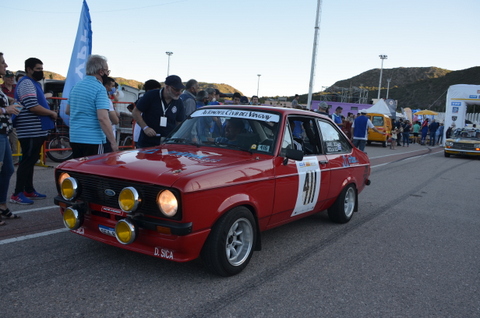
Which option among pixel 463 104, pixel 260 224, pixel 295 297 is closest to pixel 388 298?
pixel 295 297

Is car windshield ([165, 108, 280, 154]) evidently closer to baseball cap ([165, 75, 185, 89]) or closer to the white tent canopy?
baseball cap ([165, 75, 185, 89])

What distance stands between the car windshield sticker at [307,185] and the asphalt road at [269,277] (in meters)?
0.42

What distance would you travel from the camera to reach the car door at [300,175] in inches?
156

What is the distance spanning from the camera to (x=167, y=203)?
9.76 ft

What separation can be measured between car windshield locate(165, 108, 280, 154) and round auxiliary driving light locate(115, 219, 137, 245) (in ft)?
4.75

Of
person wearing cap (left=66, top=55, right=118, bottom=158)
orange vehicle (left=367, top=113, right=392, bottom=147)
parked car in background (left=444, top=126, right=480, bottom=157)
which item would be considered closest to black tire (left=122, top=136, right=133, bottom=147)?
person wearing cap (left=66, top=55, right=118, bottom=158)

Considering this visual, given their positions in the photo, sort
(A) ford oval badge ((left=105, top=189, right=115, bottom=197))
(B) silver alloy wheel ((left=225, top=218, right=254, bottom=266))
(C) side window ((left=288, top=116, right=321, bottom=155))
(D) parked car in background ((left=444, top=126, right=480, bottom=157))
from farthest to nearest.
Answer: (D) parked car in background ((left=444, top=126, right=480, bottom=157)) → (C) side window ((left=288, top=116, right=321, bottom=155)) → (B) silver alloy wheel ((left=225, top=218, right=254, bottom=266)) → (A) ford oval badge ((left=105, top=189, right=115, bottom=197))

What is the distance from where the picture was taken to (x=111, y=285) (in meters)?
3.09

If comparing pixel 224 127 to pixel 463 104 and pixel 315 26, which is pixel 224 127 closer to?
pixel 315 26

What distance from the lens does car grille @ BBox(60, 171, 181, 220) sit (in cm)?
303

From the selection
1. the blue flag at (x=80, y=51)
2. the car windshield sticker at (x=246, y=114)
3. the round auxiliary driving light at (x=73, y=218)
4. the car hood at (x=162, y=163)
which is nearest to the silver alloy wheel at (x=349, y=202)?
the car windshield sticker at (x=246, y=114)

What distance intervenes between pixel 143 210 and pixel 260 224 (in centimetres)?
116

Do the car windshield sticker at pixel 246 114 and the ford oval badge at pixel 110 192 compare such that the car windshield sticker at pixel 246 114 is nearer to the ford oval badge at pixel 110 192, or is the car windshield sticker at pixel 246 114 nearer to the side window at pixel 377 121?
the ford oval badge at pixel 110 192

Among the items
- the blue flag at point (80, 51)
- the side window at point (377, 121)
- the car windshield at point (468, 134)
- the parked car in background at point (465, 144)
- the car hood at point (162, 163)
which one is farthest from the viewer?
the side window at point (377, 121)
